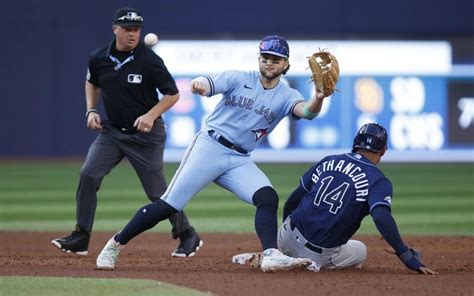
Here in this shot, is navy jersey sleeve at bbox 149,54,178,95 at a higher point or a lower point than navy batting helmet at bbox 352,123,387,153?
higher

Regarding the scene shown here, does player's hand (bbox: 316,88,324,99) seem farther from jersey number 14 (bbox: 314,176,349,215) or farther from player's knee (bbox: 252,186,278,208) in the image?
player's knee (bbox: 252,186,278,208)

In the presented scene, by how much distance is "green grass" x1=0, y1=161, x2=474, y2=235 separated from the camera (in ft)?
32.7

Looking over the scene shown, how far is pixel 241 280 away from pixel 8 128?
37.3 ft

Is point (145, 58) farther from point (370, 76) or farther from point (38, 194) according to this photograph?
point (370, 76)

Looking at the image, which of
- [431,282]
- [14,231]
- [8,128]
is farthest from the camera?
[8,128]

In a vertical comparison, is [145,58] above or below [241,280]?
above

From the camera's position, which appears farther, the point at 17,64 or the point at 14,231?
the point at 17,64

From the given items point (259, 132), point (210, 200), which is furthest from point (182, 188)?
point (210, 200)

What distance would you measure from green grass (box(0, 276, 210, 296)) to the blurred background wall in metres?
10.8

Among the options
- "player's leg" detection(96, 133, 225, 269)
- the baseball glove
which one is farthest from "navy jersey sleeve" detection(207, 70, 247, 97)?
the baseball glove

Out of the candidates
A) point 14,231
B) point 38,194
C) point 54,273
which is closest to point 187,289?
point 54,273

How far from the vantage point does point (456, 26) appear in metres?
17.2

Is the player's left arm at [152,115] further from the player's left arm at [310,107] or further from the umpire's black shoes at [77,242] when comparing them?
the player's left arm at [310,107]

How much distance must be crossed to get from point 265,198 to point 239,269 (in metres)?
0.57
